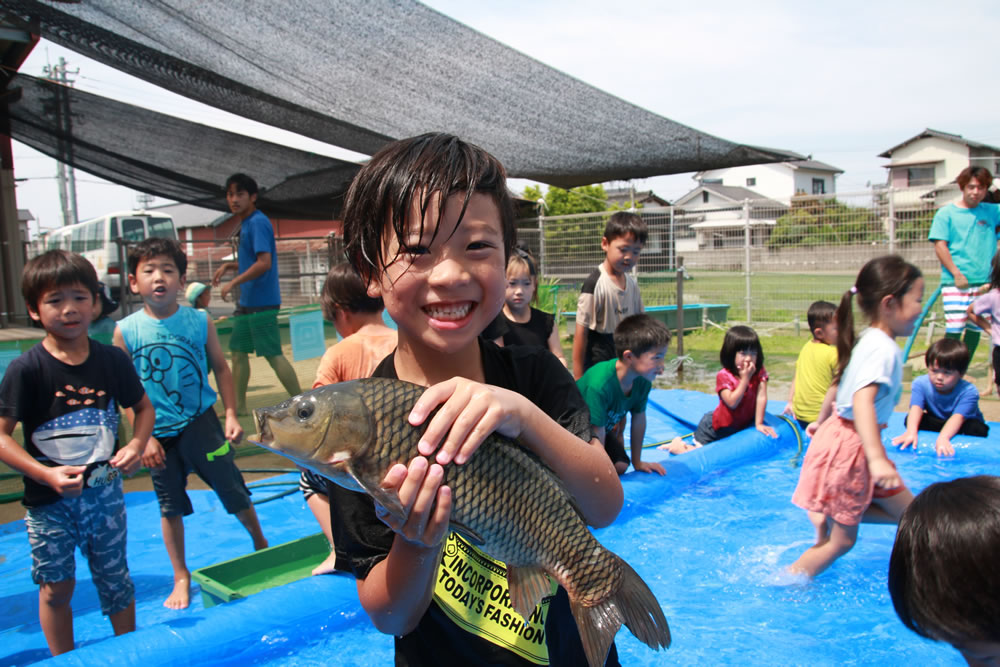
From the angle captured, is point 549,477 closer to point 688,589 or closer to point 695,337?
point 688,589

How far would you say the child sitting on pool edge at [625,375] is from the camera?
5.07 m

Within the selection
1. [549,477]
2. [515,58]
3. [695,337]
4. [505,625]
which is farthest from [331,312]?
[695,337]

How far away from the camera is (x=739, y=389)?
6473mm

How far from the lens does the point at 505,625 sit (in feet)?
5.17

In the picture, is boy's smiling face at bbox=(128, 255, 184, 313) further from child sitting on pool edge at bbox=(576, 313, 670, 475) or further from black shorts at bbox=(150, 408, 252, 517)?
child sitting on pool edge at bbox=(576, 313, 670, 475)

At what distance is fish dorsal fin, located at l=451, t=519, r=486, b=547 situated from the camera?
1135mm

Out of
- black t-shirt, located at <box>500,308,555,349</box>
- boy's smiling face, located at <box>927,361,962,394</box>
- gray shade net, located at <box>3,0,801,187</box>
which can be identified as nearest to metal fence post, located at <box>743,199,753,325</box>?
gray shade net, located at <box>3,0,801,187</box>

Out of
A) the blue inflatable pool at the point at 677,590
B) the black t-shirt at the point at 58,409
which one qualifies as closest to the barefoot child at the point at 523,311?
the blue inflatable pool at the point at 677,590

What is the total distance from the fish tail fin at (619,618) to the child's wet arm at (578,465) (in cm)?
13

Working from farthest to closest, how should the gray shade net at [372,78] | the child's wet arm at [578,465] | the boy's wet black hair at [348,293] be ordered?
the gray shade net at [372,78] < the boy's wet black hair at [348,293] < the child's wet arm at [578,465]

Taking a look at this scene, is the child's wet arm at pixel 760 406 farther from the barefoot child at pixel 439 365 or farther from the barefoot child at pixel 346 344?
the barefoot child at pixel 439 365

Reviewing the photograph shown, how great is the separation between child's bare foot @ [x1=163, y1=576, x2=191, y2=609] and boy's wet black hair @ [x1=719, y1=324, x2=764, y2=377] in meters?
4.75

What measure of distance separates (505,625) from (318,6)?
5858 mm

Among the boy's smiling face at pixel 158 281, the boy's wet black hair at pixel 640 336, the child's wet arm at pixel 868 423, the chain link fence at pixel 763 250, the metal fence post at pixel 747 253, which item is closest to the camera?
the child's wet arm at pixel 868 423
